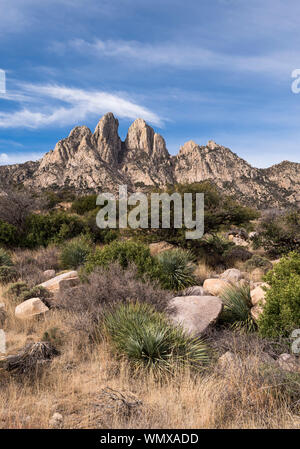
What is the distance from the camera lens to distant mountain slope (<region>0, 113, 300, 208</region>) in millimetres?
79125

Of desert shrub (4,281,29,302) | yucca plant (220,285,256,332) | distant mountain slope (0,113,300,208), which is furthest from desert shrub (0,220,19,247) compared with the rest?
distant mountain slope (0,113,300,208)

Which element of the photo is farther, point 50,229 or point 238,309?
point 50,229

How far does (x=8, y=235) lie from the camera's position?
42.5 ft

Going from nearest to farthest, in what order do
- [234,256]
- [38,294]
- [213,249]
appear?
[38,294] → [213,249] → [234,256]

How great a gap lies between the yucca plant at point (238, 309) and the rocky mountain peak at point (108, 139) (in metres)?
105

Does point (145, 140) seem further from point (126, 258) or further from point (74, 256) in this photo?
point (126, 258)

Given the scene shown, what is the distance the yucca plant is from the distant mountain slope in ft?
207

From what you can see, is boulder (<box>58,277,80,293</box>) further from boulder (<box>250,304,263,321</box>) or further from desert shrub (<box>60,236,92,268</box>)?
boulder (<box>250,304,263,321</box>)

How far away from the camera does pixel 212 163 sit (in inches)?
3723

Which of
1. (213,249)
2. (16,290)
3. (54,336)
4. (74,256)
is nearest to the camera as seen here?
(54,336)

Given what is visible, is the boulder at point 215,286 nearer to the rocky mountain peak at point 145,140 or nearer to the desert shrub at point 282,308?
the desert shrub at point 282,308

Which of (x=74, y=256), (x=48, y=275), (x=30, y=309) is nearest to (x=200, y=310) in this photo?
(x=30, y=309)

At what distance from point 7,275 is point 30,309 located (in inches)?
125

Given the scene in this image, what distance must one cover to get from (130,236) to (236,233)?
24.9 feet
